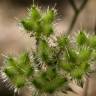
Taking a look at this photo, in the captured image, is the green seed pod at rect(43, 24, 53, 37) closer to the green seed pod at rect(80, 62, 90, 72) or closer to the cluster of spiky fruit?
the cluster of spiky fruit

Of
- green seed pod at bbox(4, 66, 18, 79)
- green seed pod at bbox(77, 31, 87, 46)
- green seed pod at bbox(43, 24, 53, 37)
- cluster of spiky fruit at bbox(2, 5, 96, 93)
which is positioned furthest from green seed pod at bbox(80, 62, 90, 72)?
green seed pod at bbox(4, 66, 18, 79)

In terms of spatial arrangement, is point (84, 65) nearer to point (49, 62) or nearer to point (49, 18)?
point (49, 62)

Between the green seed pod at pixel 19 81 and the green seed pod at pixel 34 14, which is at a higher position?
the green seed pod at pixel 34 14

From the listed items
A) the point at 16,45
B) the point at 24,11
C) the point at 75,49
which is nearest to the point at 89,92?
the point at 16,45

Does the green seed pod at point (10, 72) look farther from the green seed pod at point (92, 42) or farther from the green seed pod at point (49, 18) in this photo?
the green seed pod at point (92, 42)

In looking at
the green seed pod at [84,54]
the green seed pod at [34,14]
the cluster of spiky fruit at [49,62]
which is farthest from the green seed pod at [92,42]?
the green seed pod at [34,14]

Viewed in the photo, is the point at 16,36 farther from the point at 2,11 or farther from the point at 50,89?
the point at 50,89

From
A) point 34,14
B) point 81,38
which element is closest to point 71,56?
point 81,38

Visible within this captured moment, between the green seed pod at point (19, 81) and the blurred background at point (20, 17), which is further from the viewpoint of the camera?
the blurred background at point (20, 17)
